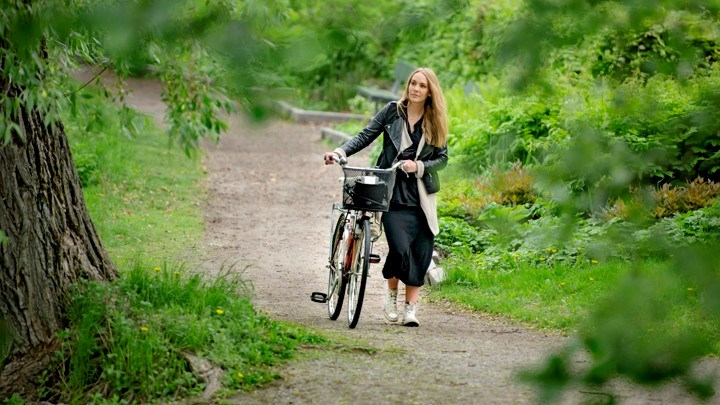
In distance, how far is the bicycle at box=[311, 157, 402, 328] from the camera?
7508mm

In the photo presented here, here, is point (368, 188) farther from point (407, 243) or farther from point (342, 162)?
point (407, 243)

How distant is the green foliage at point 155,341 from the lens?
617cm

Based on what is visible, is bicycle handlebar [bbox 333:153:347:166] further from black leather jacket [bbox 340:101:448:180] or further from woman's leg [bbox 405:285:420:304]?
woman's leg [bbox 405:285:420:304]

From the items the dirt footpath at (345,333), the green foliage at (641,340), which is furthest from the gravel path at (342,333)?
the green foliage at (641,340)

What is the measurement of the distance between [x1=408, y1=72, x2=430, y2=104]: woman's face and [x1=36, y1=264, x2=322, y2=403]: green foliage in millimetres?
1925

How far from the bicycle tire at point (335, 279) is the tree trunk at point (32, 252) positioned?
6.56 ft

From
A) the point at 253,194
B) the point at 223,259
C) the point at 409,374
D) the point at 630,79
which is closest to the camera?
the point at 630,79

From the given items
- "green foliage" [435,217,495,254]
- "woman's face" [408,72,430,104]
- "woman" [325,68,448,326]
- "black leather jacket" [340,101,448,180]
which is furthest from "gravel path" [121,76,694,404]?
"woman's face" [408,72,430,104]

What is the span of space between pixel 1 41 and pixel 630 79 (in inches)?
132

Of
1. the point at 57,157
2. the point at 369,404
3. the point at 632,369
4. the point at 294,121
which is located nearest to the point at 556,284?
the point at 369,404

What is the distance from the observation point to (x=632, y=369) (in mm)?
3445

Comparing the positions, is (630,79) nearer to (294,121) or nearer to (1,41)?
(1,41)

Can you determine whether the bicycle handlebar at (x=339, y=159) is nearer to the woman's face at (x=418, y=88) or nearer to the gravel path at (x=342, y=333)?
the woman's face at (x=418, y=88)

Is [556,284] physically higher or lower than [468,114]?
lower
